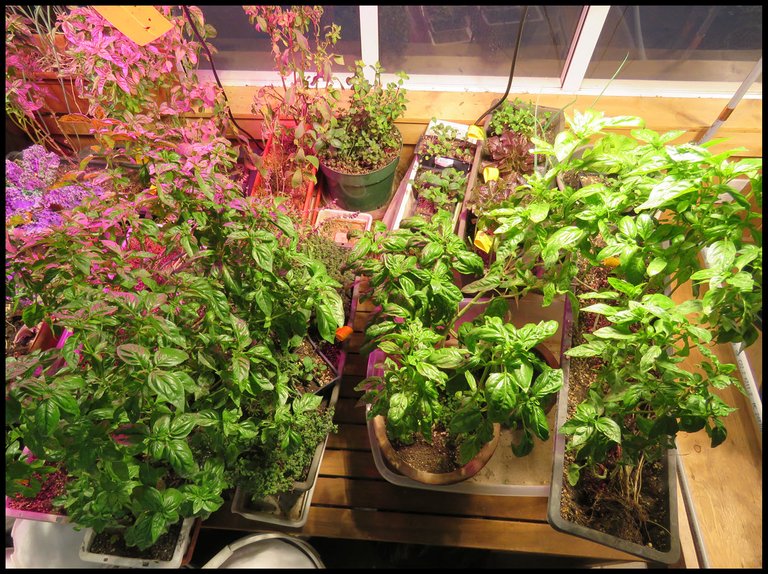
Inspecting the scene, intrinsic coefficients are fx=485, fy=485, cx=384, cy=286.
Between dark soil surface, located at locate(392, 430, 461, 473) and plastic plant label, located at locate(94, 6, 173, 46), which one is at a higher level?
plastic plant label, located at locate(94, 6, 173, 46)

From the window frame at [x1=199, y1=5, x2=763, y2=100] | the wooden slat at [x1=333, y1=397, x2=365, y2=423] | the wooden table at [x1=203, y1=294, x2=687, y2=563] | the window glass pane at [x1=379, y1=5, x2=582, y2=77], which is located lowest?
the wooden table at [x1=203, y1=294, x2=687, y2=563]

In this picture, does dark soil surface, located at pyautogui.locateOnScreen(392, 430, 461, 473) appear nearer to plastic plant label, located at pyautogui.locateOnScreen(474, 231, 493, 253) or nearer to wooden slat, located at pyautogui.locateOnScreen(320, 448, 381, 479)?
wooden slat, located at pyautogui.locateOnScreen(320, 448, 381, 479)

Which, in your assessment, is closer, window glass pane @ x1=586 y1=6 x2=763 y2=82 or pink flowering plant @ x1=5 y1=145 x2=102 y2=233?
pink flowering plant @ x1=5 y1=145 x2=102 y2=233

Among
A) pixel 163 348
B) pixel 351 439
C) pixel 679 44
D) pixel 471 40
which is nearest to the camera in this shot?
pixel 163 348

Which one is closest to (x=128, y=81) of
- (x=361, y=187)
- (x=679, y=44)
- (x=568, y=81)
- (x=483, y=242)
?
(x=361, y=187)

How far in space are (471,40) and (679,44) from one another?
104cm

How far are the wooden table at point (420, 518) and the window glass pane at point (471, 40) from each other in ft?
6.75

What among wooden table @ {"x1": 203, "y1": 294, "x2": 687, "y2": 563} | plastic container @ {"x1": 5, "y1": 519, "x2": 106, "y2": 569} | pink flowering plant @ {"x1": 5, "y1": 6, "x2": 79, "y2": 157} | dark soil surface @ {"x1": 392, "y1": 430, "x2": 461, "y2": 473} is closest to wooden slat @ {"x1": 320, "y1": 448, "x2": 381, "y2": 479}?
wooden table @ {"x1": 203, "y1": 294, "x2": 687, "y2": 563}

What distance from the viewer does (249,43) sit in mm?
2611

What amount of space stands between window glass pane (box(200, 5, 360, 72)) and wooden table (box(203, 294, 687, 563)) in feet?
6.84

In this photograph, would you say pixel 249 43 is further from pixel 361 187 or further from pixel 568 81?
pixel 568 81

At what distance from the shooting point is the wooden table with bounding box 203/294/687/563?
166 centimetres

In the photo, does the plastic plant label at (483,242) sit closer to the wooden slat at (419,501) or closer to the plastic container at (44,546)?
the wooden slat at (419,501)

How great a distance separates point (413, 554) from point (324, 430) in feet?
2.26
